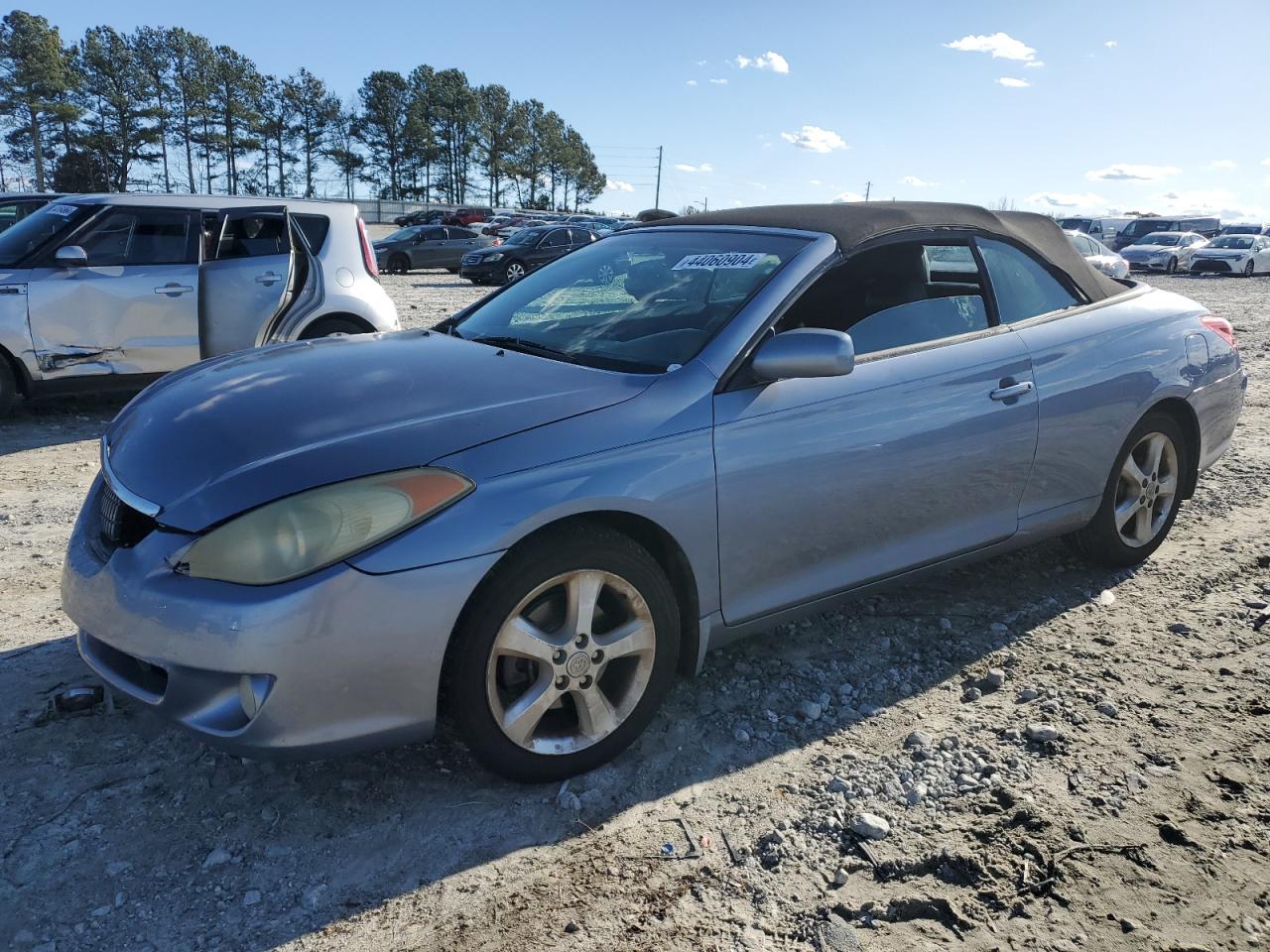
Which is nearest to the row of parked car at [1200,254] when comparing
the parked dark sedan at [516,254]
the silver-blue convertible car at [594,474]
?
the parked dark sedan at [516,254]

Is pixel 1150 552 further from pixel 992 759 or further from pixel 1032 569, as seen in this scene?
pixel 992 759

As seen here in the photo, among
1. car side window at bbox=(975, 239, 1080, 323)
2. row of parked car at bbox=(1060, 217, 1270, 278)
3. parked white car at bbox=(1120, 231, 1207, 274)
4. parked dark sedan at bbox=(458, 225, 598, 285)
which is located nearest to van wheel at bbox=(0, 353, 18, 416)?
car side window at bbox=(975, 239, 1080, 323)

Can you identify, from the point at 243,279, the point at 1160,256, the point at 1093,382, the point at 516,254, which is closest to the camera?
the point at 1093,382

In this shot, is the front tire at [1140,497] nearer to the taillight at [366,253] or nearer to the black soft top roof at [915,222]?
the black soft top roof at [915,222]

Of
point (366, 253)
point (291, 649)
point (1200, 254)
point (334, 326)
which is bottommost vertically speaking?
point (291, 649)

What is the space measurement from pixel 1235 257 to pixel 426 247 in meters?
26.5

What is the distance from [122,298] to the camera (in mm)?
7090

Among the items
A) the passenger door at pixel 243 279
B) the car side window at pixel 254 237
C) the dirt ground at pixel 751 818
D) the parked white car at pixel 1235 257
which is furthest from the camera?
the parked white car at pixel 1235 257

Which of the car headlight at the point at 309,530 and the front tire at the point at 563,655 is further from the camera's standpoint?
the front tire at the point at 563,655

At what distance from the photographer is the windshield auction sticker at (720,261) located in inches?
135

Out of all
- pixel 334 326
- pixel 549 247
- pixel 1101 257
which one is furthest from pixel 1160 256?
pixel 334 326

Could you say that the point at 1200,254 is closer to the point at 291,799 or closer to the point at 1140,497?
the point at 1140,497

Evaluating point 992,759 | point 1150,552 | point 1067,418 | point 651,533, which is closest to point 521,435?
point 651,533

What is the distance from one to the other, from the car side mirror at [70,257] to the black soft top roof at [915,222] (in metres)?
4.84
